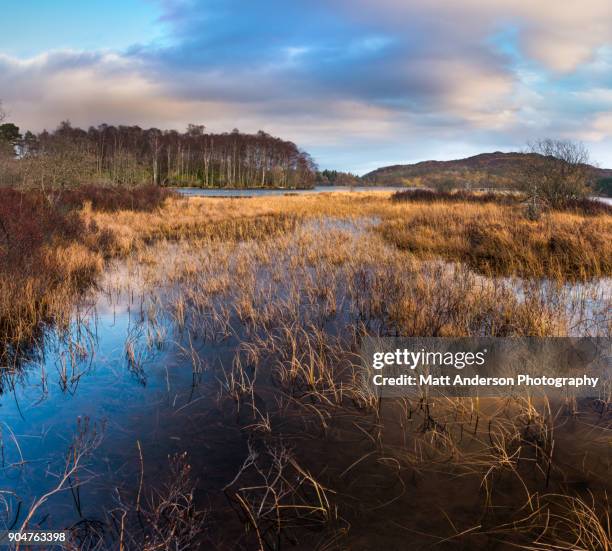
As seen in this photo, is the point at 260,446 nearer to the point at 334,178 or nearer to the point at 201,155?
the point at 201,155

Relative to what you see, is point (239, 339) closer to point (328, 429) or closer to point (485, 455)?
point (328, 429)

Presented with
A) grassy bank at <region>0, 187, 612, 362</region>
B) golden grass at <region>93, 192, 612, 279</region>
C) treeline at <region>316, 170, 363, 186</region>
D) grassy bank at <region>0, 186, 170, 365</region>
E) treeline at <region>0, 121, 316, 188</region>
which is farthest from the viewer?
treeline at <region>316, 170, 363, 186</region>

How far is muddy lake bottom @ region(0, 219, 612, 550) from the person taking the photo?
2672mm

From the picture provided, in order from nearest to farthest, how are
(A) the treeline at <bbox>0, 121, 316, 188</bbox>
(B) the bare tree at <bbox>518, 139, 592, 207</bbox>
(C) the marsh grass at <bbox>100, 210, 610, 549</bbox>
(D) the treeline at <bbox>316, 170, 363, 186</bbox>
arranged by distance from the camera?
(C) the marsh grass at <bbox>100, 210, 610, 549</bbox>
(B) the bare tree at <bbox>518, 139, 592, 207</bbox>
(A) the treeline at <bbox>0, 121, 316, 188</bbox>
(D) the treeline at <bbox>316, 170, 363, 186</bbox>

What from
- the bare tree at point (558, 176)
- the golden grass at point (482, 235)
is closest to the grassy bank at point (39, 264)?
the golden grass at point (482, 235)

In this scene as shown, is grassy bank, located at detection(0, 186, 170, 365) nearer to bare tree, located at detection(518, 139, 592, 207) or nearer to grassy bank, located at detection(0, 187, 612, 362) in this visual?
grassy bank, located at detection(0, 187, 612, 362)

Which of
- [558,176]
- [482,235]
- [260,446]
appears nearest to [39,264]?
[260,446]

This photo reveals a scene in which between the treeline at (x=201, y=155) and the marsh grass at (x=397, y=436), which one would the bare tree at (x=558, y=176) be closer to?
the marsh grass at (x=397, y=436)

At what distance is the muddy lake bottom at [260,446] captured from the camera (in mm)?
2672

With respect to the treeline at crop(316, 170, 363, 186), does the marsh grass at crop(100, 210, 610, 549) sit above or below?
below

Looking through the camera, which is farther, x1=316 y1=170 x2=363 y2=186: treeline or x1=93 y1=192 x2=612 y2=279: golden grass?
x1=316 y1=170 x2=363 y2=186: treeline

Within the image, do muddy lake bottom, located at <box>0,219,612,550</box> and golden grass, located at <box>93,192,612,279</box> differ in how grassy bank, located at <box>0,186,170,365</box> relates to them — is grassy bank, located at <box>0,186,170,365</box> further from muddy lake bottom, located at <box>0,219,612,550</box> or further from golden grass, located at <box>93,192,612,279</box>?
golden grass, located at <box>93,192,612,279</box>

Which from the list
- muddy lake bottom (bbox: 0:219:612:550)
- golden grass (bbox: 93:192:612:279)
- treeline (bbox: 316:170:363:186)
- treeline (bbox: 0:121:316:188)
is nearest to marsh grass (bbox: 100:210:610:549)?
muddy lake bottom (bbox: 0:219:612:550)

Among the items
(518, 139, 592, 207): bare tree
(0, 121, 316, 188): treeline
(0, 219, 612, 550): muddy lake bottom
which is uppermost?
(0, 121, 316, 188): treeline
